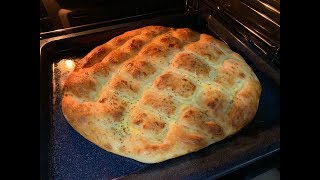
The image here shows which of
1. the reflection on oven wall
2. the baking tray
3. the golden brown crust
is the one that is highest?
the reflection on oven wall

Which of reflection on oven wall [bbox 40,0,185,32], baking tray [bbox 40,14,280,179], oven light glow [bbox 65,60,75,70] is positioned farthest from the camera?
reflection on oven wall [bbox 40,0,185,32]

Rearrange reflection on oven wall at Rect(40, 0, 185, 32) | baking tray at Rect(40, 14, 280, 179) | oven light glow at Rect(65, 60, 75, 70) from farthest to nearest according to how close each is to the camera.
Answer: reflection on oven wall at Rect(40, 0, 185, 32) < oven light glow at Rect(65, 60, 75, 70) < baking tray at Rect(40, 14, 280, 179)

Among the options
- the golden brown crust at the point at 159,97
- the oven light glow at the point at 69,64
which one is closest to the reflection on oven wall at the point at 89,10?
the oven light glow at the point at 69,64

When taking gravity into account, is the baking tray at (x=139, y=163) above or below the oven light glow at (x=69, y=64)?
below

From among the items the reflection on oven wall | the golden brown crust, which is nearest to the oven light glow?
the golden brown crust

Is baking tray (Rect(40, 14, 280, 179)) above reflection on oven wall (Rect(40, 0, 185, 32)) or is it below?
below

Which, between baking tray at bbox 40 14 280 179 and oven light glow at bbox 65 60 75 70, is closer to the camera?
baking tray at bbox 40 14 280 179

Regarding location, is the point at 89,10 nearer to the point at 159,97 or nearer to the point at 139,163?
the point at 159,97

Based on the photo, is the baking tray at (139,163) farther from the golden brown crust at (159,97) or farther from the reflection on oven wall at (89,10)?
the reflection on oven wall at (89,10)

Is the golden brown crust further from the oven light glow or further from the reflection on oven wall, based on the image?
the reflection on oven wall

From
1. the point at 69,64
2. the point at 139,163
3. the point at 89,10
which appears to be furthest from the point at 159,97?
the point at 89,10
